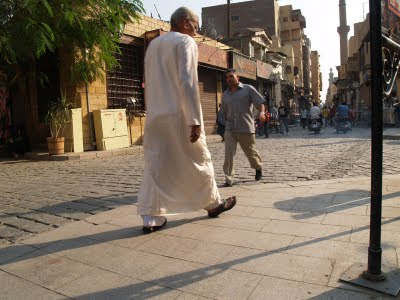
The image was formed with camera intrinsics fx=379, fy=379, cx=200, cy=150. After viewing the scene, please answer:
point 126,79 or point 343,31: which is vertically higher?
point 343,31

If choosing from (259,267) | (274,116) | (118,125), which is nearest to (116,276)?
(259,267)

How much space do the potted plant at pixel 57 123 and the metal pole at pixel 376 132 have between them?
997 centimetres

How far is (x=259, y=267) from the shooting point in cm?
256

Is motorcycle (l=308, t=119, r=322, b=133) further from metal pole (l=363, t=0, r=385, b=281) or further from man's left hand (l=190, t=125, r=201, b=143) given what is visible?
metal pole (l=363, t=0, r=385, b=281)

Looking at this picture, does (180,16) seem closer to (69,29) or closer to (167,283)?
(167,283)

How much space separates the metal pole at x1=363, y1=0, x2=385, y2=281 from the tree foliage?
27.0ft

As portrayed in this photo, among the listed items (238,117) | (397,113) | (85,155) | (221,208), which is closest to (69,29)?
(85,155)

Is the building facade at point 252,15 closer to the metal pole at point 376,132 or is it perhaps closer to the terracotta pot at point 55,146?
the terracotta pot at point 55,146

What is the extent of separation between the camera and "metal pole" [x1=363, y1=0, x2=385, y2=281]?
2133mm

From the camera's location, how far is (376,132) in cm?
217

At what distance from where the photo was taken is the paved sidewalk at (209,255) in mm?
2330

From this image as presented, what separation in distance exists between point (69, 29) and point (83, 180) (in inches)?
224

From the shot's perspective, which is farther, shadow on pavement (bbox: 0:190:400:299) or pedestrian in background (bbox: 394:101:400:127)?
pedestrian in background (bbox: 394:101:400:127)

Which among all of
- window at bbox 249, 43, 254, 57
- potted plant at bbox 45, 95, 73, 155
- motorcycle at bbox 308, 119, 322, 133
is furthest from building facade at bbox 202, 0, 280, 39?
potted plant at bbox 45, 95, 73, 155
